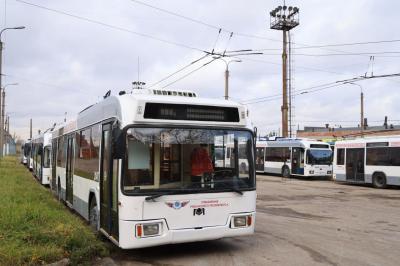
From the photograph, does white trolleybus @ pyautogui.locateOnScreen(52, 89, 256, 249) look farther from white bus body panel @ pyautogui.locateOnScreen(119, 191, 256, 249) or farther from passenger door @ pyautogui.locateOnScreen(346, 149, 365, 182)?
passenger door @ pyautogui.locateOnScreen(346, 149, 365, 182)

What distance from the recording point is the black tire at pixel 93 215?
9461mm

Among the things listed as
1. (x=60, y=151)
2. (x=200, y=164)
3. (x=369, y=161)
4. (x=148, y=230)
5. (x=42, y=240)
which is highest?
(x=60, y=151)

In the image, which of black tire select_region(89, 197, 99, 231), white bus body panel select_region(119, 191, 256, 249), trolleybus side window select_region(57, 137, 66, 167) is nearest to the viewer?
white bus body panel select_region(119, 191, 256, 249)

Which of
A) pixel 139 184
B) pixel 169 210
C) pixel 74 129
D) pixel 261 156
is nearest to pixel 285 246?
pixel 169 210

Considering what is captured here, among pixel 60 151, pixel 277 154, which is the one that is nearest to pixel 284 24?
pixel 277 154

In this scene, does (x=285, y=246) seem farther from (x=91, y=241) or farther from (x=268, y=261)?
(x=91, y=241)

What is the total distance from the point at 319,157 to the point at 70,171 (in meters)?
23.0

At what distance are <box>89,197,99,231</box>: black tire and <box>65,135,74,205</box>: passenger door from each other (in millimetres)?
2816

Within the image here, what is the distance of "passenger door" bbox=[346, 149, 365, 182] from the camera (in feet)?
89.1

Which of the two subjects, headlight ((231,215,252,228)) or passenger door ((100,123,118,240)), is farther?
headlight ((231,215,252,228))

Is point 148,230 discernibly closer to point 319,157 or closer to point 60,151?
point 60,151

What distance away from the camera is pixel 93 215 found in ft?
32.1

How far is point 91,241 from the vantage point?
27.1 feet

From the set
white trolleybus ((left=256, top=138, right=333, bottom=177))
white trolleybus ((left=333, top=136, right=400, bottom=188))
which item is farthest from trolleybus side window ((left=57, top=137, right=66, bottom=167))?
white trolleybus ((left=256, top=138, right=333, bottom=177))
